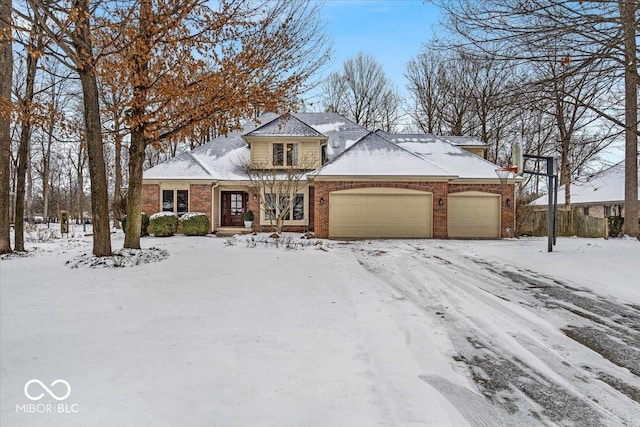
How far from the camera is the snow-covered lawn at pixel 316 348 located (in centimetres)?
256

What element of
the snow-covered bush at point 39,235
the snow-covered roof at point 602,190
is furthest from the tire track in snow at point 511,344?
the snow-covered roof at point 602,190

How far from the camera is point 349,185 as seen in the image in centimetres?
1472

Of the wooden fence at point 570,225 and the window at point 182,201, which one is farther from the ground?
the window at point 182,201

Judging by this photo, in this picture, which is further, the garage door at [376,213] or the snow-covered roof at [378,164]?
the garage door at [376,213]

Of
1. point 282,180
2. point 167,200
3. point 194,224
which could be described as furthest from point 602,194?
point 167,200

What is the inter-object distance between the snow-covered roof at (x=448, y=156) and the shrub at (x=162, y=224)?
39.8 feet

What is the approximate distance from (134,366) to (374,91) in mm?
27524

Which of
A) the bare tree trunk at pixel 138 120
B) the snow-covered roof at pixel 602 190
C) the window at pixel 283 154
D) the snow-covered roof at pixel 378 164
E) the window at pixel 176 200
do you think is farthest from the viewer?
the snow-covered roof at pixel 602 190

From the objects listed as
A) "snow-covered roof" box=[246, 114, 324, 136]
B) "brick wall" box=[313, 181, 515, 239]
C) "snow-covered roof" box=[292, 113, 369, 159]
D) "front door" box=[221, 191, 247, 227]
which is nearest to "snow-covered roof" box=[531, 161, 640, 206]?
"brick wall" box=[313, 181, 515, 239]

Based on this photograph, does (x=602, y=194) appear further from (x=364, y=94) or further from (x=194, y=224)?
(x=194, y=224)

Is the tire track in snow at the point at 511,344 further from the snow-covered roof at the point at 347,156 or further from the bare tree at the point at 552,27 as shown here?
the snow-covered roof at the point at 347,156

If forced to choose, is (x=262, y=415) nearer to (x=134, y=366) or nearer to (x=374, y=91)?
(x=134, y=366)

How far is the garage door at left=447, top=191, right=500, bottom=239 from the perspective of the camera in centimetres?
1587
